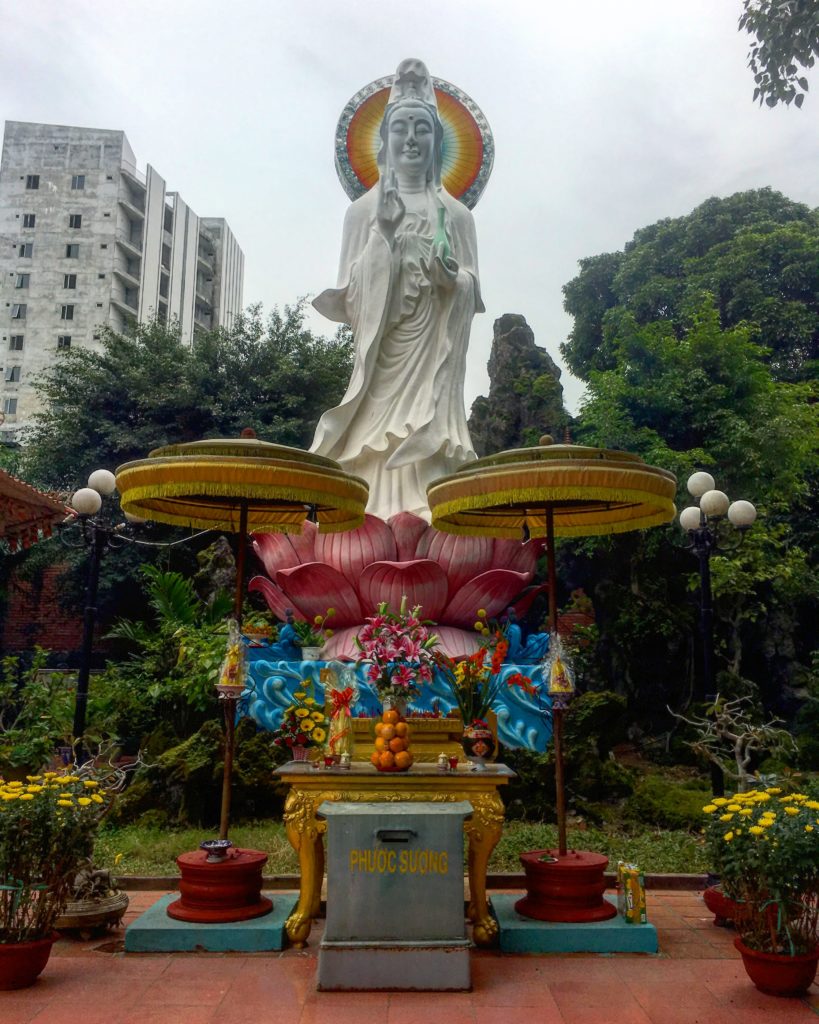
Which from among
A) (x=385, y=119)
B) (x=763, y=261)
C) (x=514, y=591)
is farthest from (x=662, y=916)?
(x=763, y=261)

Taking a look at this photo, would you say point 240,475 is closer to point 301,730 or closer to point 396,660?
point 396,660

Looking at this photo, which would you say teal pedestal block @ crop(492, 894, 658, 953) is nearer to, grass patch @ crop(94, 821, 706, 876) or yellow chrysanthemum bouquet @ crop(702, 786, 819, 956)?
yellow chrysanthemum bouquet @ crop(702, 786, 819, 956)

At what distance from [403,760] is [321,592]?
387 cm

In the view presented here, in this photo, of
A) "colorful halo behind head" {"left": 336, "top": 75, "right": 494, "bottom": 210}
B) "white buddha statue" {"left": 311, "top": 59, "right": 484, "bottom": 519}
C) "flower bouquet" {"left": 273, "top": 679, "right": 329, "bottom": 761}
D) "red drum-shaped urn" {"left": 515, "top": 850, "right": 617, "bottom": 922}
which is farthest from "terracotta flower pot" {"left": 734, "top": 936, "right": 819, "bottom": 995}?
"colorful halo behind head" {"left": 336, "top": 75, "right": 494, "bottom": 210}

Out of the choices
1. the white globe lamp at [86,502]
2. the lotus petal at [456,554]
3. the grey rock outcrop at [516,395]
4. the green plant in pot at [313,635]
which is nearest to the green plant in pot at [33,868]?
the white globe lamp at [86,502]

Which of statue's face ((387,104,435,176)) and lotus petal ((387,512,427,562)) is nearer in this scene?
lotus petal ((387,512,427,562))

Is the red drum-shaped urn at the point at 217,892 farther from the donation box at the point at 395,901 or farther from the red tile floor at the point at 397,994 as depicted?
the donation box at the point at 395,901

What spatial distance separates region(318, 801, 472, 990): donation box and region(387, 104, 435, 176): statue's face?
8.39m

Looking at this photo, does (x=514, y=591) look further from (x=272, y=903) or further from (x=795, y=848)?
(x=795, y=848)

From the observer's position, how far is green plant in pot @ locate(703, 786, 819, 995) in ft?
11.6

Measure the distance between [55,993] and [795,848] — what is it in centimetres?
318

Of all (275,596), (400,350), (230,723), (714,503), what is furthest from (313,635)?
(714,503)

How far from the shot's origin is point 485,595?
8156 millimetres

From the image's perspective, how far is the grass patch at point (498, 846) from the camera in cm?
573
